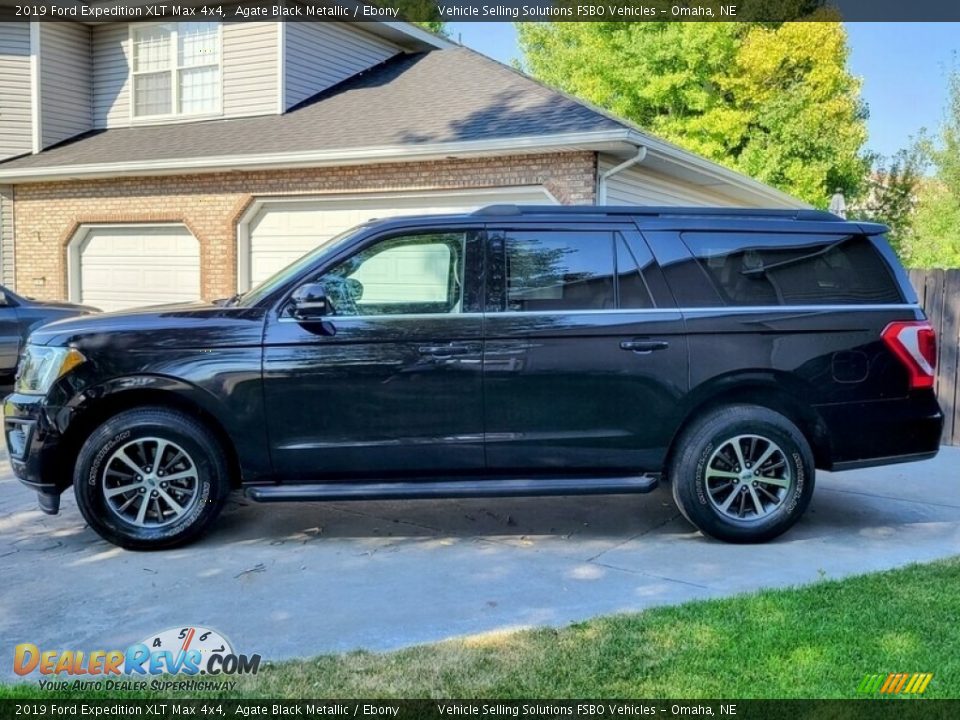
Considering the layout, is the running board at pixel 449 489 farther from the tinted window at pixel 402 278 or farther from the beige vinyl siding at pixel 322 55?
the beige vinyl siding at pixel 322 55

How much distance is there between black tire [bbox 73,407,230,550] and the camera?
5207mm

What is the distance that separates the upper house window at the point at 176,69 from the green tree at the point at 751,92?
16602 millimetres

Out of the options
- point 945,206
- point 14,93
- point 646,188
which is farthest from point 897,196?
point 14,93

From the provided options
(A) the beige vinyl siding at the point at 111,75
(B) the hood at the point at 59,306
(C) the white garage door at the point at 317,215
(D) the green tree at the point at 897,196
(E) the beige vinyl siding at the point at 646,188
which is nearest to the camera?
(B) the hood at the point at 59,306

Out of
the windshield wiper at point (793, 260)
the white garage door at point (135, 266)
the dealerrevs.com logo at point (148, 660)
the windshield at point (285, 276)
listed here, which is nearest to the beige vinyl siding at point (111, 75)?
the white garage door at point (135, 266)

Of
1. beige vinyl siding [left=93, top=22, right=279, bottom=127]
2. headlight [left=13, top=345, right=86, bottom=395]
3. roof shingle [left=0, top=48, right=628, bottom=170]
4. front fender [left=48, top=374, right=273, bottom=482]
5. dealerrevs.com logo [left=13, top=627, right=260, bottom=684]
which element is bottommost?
dealerrevs.com logo [left=13, top=627, right=260, bottom=684]

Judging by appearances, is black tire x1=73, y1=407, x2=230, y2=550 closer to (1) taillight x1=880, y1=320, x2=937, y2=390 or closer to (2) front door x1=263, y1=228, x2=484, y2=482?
(2) front door x1=263, y1=228, x2=484, y2=482

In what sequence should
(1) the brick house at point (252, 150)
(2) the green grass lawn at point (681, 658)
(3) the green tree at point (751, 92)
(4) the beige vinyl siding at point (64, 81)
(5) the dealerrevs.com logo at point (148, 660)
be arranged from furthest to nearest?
(3) the green tree at point (751, 92)
(4) the beige vinyl siding at point (64, 81)
(1) the brick house at point (252, 150)
(5) the dealerrevs.com logo at point (148, 660)
(2) the green grass lawn at point (681, 658)

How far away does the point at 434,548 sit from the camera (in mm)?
5430

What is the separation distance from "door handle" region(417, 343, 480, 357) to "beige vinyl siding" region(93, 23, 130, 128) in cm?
1318

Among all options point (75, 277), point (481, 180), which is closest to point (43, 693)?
point (481, 180)

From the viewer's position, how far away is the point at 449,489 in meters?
5.30

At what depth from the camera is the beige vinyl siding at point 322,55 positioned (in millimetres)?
14914

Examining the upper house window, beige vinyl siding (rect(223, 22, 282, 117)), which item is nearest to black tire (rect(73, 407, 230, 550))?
beige vinyl siding (rect(223, 22, 282, 117))
